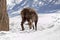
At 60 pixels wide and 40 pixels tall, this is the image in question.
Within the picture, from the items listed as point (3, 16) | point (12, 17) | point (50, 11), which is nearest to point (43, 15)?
point (50, 11)

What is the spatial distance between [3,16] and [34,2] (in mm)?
5694

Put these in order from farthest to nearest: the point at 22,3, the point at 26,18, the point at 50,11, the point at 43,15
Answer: the point at 22,3, the point at 50,11, the point at 43,15, the point at 26,18

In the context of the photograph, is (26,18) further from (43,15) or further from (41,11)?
(41,11)

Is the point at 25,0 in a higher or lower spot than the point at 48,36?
higher

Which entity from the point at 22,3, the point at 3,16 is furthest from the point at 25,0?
the point at 3,16

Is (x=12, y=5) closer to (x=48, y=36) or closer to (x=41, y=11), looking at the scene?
(x=41, y=11)

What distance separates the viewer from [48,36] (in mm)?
4461

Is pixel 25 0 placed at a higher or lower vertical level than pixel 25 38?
higher

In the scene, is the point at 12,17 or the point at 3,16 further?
the point at 12,17

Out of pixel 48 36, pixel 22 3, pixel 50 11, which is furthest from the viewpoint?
pixel 22 3

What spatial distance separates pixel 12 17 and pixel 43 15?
5.55 ft

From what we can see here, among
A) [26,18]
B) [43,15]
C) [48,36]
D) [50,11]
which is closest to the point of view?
[48,36]

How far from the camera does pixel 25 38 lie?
4.70 m

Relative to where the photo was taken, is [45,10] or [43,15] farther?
[45,10]
